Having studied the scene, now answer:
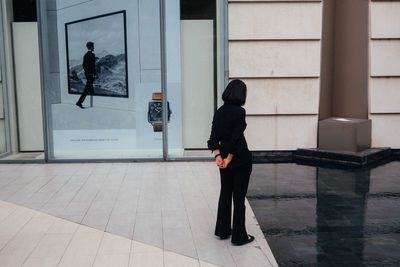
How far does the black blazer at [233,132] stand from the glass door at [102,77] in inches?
196

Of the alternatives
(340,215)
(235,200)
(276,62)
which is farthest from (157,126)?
(235,200)

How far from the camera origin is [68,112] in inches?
369

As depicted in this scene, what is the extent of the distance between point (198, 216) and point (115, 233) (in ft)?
3.78

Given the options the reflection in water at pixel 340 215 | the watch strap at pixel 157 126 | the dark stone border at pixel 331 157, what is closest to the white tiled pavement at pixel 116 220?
the reflection in water at pixel 340 215

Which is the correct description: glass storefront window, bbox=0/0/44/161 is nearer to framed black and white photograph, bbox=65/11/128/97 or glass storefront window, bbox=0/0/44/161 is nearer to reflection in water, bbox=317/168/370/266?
framed black and white photograph, bbox=65/11/128/97

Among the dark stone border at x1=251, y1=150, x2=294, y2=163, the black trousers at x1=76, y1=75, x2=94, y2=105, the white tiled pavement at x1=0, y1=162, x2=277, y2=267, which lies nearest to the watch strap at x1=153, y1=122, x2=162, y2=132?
the white tiled pavement at x1=0, y1=162, x2=277, y2=267

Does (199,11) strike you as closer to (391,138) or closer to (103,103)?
(103,103)

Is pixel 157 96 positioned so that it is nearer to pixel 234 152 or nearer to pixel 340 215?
pixel 340 215

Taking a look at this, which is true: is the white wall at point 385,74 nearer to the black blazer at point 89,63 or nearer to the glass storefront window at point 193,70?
the glass storefront window at point 193,70

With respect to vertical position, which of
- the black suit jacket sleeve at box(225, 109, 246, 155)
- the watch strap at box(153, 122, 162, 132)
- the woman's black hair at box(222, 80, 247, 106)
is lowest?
the watch strap at box(153, 122, 162, 132)

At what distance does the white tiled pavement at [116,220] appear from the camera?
4359 mm

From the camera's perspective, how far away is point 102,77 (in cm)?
924

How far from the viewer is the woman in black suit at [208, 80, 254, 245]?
173 inches

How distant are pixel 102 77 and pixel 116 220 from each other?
14.9 ft
